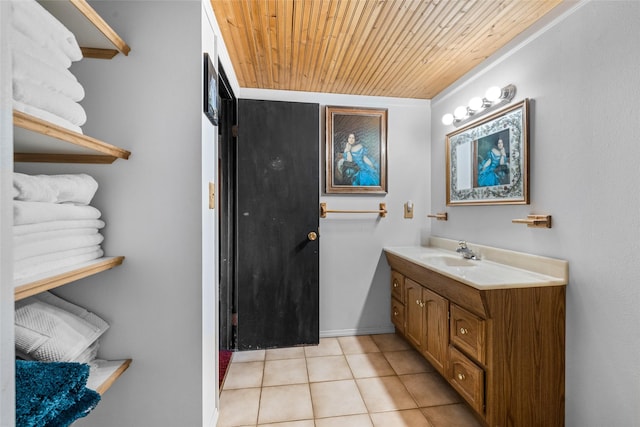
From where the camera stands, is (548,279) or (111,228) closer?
(111,228)

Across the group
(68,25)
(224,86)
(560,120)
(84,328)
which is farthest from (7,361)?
(560,120)

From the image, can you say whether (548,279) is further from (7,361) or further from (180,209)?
(7,361)

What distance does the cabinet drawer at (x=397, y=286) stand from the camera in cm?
247

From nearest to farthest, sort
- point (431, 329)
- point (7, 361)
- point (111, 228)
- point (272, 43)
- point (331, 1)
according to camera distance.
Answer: point (7, 361) < point (111, 228) < point (331, 1) < point (272, 43) < point (431, 329)

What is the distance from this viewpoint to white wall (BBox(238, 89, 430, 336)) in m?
2.71

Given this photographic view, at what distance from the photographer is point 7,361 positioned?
0.44 metres

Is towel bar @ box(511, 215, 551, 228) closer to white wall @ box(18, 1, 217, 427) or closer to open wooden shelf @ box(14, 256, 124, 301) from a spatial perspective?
white wall @ box(18, 1, 217, 427)

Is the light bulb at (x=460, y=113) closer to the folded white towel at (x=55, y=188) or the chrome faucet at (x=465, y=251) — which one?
the chrome faucet at (x=465, y=251)

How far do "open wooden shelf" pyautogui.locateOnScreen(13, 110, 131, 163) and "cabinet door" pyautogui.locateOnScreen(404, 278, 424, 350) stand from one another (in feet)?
6.64

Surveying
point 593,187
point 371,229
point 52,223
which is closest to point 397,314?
point 371,229

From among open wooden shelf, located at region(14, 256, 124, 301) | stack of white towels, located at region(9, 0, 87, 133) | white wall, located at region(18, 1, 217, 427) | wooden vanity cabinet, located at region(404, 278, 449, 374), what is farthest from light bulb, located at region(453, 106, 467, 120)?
open wooden shelf, located at region(14, 256, 124, 301)

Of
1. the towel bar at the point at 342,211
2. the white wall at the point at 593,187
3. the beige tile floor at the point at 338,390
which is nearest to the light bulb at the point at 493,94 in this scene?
the white wall at the point at 593,187

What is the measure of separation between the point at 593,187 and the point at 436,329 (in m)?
1.17

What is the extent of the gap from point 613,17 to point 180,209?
2.11m
